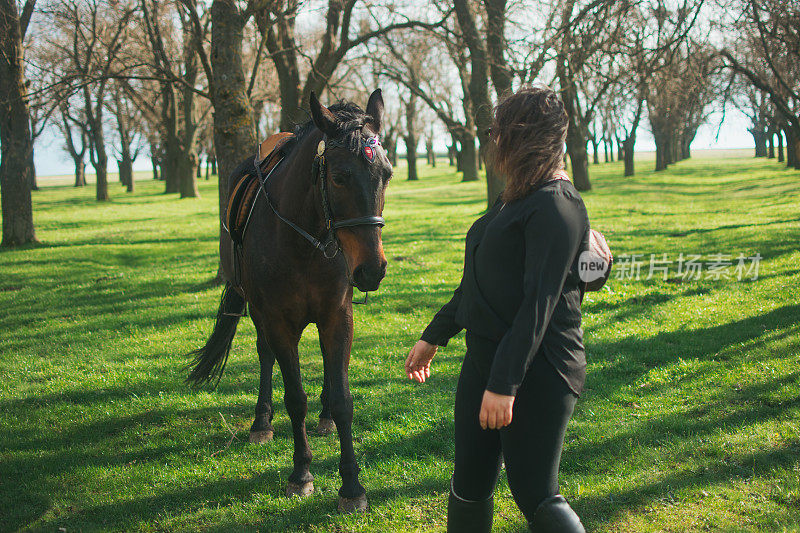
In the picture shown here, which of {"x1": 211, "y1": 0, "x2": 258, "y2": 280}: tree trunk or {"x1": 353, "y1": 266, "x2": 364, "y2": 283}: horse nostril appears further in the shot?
{"x1": 211, "y1": 0, "x2": 258, "y2": 280}: tree trunk

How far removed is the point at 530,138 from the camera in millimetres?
2363

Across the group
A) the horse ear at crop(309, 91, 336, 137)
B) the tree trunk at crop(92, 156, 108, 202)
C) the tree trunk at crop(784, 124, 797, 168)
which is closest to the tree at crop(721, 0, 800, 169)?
the tree trunk at crop(784, 124, 797, 168)

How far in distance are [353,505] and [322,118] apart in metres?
2.51

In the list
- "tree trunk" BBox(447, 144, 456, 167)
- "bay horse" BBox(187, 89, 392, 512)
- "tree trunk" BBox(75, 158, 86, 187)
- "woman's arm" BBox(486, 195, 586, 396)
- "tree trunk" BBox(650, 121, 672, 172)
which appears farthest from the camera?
"tree trunk" BBox(447, 144, 456, 167)

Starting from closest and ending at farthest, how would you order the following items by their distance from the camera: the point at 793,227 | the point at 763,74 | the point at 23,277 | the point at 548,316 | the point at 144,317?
the point at 548,316
the point at 144,317
the point at 23,277
the point at 793,227
the point at 763,74

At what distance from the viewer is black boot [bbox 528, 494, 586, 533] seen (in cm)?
232

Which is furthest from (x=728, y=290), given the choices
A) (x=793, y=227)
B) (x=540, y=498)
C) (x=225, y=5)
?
(x=225, y=5)

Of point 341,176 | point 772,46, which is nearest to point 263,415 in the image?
point 341,176

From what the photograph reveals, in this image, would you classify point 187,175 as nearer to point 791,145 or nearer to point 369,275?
point 369,275

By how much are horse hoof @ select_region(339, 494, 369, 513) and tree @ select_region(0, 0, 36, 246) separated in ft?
51.8

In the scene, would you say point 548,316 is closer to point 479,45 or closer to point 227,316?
point 227,316

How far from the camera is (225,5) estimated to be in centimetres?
1029

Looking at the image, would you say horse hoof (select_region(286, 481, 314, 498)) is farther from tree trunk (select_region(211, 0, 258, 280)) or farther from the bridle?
tree trunk (select_region(211, 0, 258, 280))

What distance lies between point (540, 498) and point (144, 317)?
8.78m
